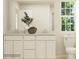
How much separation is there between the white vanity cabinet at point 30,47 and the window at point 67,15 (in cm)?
114

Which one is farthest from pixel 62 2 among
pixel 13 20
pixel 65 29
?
pixel 13 20

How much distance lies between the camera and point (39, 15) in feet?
18.2

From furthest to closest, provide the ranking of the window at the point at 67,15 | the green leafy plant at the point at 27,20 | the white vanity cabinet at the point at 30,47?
the window at the point at 67,15, the green leafy plant at the point at 27,20, the white vanity cabinet at the point at 30,47

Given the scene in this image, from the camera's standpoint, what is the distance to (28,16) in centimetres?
550

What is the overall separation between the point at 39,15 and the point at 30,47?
4.22 feet

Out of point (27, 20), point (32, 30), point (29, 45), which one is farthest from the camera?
point (27, 20)

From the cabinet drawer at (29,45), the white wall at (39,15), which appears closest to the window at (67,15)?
the white wall at (39,15)

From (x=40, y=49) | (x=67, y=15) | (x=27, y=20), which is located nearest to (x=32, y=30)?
(x=27, y=20)

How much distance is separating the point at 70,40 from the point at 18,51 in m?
1.71

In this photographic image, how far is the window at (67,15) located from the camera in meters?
5.63

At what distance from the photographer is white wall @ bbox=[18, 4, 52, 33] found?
550 cm

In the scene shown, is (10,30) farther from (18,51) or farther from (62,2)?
(62,2)

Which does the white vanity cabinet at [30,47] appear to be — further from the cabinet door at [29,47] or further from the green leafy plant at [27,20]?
the green leafy plant at [27,20]

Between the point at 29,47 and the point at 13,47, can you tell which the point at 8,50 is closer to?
the point at 13,47
